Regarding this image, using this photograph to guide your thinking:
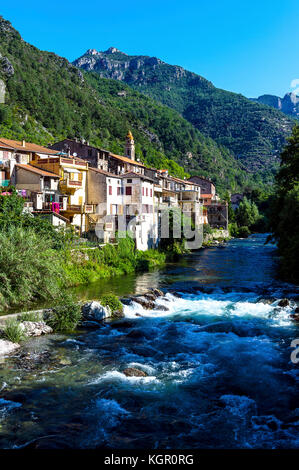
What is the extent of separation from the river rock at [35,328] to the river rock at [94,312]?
8.25 ft

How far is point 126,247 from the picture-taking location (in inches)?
1452

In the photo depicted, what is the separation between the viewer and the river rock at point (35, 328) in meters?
16.2

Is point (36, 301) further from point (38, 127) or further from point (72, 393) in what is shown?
point (38, 127)

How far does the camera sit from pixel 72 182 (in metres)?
40.0

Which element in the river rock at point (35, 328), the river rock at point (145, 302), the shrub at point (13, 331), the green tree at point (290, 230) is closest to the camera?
the shrub at point (13, 331)

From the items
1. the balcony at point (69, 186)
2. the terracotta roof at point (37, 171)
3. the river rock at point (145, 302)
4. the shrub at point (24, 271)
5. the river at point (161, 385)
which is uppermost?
the terracotta roof at point (37, 171)

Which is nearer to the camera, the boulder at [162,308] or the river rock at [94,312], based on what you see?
the river rock at [94,312]

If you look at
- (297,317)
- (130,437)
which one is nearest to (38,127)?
(297,317)

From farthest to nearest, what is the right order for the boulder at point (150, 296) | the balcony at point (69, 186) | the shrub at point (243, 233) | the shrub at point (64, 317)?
the shrub at point (243, 233), the balcony at point (69, 186), the boulder at point (150, 296), the shrub at point (64, 317)

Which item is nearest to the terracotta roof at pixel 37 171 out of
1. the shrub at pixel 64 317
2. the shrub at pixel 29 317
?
the shrub at pixel 64 317

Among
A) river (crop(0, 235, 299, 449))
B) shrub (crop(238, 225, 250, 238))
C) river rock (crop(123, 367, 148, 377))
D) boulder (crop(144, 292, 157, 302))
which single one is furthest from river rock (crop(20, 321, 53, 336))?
shrub (crop(238, 225, 250, 238))

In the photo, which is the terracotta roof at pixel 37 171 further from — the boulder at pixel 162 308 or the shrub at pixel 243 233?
the shrub at pixel 243 233

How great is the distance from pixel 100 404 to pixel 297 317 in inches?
504

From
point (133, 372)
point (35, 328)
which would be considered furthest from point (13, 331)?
point (133, 372)
